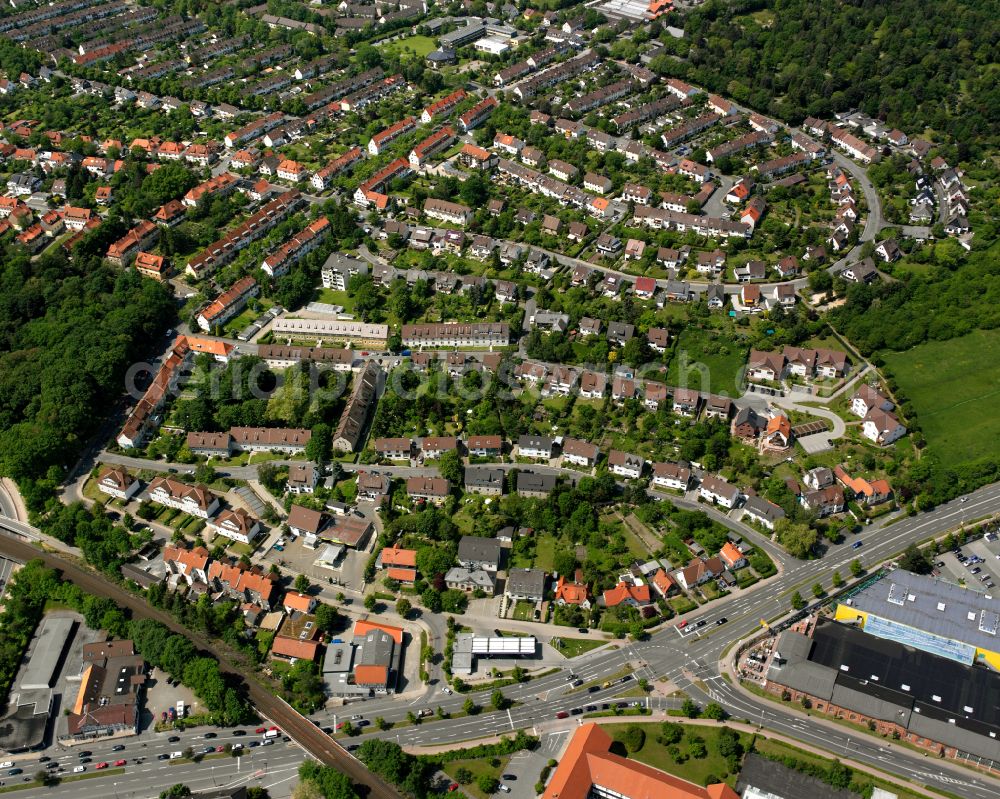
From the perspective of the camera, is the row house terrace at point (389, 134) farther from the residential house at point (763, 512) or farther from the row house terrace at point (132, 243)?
the residential house at point (763, 512)

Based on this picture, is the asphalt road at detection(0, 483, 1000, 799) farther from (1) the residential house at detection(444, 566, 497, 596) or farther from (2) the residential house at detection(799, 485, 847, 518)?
(1) the residential house at detection(444, 566, 497, 596)

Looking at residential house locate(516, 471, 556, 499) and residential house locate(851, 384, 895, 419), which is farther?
residential house locate(851, 384, 895, 419)

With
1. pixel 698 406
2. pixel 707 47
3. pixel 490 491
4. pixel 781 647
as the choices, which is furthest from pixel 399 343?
pixel 707 47

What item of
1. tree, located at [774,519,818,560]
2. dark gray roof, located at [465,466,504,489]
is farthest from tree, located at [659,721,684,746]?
dark gray roof, located at [465,466,504,489]

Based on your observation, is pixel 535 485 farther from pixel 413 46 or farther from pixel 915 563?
pixel 413 46

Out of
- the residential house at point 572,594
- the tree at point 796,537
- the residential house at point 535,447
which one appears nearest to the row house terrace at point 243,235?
the residential house at point 535,447

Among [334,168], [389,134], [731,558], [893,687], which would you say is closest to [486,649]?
[731,558]
